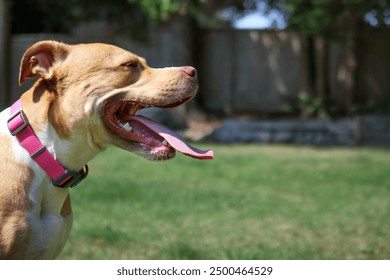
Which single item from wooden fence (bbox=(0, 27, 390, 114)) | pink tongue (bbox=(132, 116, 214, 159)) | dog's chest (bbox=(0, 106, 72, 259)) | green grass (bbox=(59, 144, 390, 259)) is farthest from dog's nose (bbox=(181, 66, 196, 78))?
wooden fence (bbox=(0, 27, 390, 114))

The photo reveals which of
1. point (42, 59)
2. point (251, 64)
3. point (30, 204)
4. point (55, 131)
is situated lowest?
point (251, 64)

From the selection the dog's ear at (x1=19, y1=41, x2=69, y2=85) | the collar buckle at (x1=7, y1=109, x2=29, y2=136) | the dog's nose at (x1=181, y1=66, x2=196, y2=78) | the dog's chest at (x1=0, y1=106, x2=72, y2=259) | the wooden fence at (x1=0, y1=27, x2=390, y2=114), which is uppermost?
the dog's ear at (x1=19, y1=41, x2=69, y2=85)

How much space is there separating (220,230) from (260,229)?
370 millimetres

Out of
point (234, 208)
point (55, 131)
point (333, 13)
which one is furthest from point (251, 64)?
point (55, 131)

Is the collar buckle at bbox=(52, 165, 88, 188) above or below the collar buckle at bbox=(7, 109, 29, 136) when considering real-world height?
below

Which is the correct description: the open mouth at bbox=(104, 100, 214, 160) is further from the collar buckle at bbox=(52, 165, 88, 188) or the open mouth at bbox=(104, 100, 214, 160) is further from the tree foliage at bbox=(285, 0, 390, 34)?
the tree foliage at bbox=(285, 0, 390, 34)

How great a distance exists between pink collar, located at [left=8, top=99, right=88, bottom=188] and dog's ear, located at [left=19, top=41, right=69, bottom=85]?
0.19 metres

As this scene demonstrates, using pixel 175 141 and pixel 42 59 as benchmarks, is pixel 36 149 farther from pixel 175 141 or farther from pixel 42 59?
pixel 175 141

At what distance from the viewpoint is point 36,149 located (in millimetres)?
3092

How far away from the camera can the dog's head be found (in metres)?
3.15

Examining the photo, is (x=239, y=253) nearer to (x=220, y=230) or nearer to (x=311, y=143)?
(x=220, y=230)

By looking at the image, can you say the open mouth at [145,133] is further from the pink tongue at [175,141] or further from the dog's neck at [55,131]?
the dog's neck at [55,131]

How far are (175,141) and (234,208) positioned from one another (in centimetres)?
413

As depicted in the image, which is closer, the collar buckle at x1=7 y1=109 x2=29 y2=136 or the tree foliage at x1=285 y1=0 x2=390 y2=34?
the collar buckle at x1=7 y1=109 x2=29 y2=136
